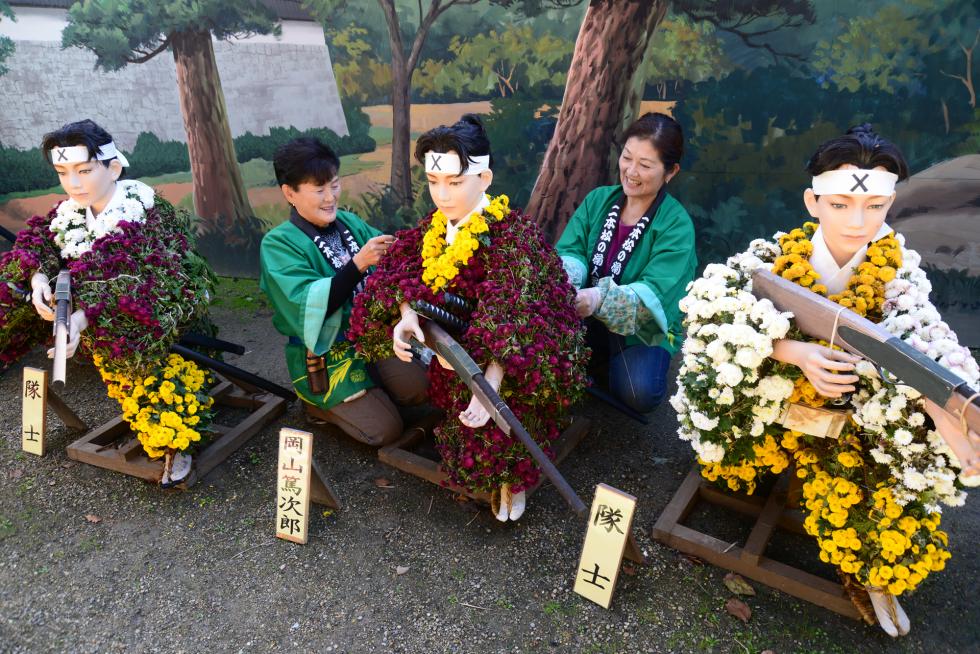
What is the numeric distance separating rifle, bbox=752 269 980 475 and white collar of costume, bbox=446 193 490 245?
1.19 meters

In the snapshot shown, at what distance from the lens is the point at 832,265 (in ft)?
7.43

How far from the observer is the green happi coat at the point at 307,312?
3.04 meters

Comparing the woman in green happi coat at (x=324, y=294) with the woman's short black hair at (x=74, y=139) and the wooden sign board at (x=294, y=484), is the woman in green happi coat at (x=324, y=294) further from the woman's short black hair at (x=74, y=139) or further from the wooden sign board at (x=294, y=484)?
the woman's short black hair at (x=74, y=139)

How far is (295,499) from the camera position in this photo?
2711 millimetres

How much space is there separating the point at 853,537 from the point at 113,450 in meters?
3.46

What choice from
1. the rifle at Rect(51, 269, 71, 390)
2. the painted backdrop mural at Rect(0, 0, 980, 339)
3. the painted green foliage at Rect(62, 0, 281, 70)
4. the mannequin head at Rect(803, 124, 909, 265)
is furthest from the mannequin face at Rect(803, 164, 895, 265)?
the painted green foliage at Rect(62, 0, 281, 70)

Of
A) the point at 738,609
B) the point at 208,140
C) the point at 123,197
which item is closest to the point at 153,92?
the point at 208,140

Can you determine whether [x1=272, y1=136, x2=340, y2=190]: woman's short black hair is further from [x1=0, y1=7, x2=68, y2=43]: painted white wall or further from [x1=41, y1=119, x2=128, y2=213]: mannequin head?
[x1=0, y1=7, x2=68, y2=43]: painted white wall

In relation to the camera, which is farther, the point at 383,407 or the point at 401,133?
the point at 401,133

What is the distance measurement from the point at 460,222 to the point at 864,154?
146 centimetres

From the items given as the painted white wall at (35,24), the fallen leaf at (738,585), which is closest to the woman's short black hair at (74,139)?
the fallen leaf at (738,585)

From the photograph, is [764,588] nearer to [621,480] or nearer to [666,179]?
[621,480]

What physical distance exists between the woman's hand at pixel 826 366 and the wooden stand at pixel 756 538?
81 cm

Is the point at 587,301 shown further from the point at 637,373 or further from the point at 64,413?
the point at 64,413
